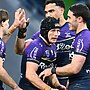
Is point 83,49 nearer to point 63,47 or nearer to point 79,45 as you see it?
point 79,45

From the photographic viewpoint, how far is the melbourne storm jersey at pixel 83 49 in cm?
516

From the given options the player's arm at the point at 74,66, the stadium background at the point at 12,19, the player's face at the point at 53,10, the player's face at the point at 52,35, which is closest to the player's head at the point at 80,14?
the player's face at the point at 52,35

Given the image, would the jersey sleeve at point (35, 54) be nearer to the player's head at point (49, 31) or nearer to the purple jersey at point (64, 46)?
the player's head at point (49, 31)

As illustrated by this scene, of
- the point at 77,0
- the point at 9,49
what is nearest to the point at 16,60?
the point at 9,49

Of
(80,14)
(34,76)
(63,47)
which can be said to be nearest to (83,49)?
(80,14)

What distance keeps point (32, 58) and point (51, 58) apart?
12.5 inches

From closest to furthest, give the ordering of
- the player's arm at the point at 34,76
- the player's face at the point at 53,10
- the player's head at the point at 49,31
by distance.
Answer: the player's arm at the point at 34,76 < the player's head at the point at 49,31 < the player's face at the point at 53,10

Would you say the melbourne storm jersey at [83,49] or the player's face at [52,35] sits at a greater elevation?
the player's face at [52,35]

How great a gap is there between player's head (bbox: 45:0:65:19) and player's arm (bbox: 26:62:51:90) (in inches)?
49.1

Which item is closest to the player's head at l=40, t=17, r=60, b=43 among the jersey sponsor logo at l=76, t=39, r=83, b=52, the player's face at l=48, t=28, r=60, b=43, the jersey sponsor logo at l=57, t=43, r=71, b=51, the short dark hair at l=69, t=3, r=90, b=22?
the player's face at l=48, t=28, r=60, b=43

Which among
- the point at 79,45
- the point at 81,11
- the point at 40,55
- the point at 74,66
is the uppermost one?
the point at 81,11

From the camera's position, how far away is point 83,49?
516 centimetres

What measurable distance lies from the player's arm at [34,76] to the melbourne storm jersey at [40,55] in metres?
0.06

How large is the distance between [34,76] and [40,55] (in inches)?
11.1
